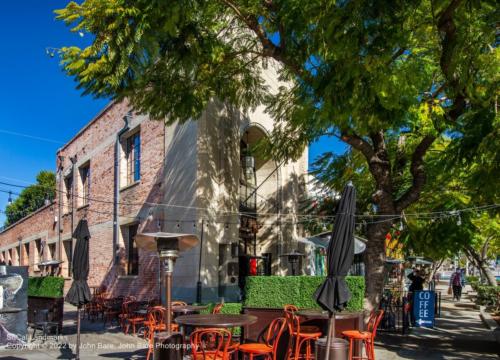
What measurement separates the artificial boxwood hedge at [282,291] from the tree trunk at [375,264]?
2075 mm

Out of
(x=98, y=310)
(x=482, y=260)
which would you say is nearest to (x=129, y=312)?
(x=98, y=310)

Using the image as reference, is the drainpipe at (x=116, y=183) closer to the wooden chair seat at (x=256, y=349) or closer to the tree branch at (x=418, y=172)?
the tree branch at (x=418, y=172)

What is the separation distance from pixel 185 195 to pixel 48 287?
461 cm

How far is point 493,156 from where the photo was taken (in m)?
9.13

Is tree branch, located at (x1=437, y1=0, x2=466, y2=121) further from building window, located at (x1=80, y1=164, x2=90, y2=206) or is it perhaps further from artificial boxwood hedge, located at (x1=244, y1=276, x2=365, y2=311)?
building window, located at (x1=80, y1=164, x2=90, y2=206)

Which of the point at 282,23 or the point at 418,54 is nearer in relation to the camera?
the point at 282,23

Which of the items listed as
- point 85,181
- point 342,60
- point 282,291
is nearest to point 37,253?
point 85,181

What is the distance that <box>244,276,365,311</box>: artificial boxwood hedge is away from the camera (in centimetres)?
896

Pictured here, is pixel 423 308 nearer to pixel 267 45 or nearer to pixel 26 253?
pixel 267 45

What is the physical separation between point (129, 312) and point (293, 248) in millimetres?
7028

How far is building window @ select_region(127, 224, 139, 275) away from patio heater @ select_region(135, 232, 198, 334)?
7.84 metres

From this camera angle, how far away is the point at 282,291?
9.20 m

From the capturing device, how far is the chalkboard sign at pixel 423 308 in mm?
13312

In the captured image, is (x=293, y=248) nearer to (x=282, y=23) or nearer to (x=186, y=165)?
(x=186, y=165)
